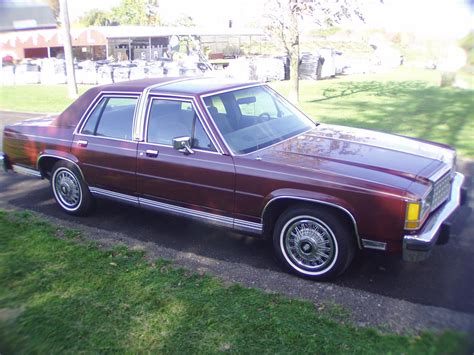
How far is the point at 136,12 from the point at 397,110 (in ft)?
188

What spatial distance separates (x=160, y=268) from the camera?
12.9 ft

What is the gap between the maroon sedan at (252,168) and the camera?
136 inches

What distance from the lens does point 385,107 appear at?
14.2 metres

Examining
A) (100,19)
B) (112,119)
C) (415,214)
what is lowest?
(415,214)

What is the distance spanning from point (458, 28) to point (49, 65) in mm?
29449

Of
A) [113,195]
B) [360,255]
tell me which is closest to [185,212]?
[113,195]

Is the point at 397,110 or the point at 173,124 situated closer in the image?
the point at 173,124

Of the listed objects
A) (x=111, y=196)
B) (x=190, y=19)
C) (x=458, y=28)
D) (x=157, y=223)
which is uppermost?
(x=190, y=19)

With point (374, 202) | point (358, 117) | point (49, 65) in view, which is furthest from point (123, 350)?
point (49, 65)

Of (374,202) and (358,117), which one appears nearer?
(374,202)

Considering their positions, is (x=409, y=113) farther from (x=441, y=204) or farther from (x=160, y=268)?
(x=160, y=268)

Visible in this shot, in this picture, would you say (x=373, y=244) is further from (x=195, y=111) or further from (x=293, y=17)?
(x=293, y=17)

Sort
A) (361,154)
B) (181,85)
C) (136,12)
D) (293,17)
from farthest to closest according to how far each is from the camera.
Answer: (136,12) < (293,17) < (181,85) < (361,154)

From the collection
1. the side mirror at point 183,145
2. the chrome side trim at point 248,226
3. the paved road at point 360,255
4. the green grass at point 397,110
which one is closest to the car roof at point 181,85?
the side mirror at point 183,145
